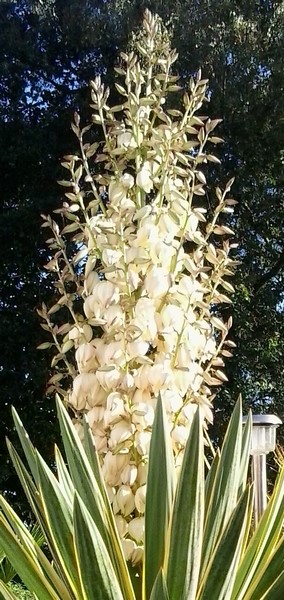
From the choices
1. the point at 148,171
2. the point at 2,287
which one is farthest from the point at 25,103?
the point at 148,171

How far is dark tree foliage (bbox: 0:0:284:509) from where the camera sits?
6.91m

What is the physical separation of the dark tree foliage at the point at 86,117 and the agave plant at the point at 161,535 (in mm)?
5537

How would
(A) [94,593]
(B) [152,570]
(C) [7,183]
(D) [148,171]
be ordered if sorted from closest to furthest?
(A) [94,593], (B) [152,570], (D) [148,171], (C) [7,183]

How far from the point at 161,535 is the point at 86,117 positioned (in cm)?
661

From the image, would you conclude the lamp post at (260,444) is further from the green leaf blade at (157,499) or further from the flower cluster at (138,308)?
the green leaf blade at (157,499)

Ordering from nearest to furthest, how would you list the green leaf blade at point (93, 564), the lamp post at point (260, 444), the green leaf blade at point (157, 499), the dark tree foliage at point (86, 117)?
the green leaf blade at point (93, 564) → the green leaf blade at point (157, 499) → the lamp post at point (260, 444) → the dark tree foliage at point (86, 117)

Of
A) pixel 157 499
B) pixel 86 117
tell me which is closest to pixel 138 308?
pixel 157 499

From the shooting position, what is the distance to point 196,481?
1067 mm

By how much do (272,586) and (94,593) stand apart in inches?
9.3

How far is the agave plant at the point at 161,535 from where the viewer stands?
1.02 meters

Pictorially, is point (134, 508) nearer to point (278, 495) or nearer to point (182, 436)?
point (182, 436)

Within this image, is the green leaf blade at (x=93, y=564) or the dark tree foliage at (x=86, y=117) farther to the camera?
the dark tree foliage at (x=86, y=117)

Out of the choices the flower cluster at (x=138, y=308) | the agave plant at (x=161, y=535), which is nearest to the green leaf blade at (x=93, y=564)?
the agave plant at (x=161, y=535)

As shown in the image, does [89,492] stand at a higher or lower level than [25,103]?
lower
